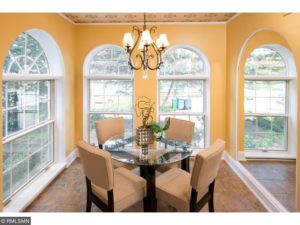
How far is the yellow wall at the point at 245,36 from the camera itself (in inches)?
76.9

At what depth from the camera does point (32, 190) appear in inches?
107

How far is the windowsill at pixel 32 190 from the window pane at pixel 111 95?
1.34m

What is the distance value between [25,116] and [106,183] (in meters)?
1.74

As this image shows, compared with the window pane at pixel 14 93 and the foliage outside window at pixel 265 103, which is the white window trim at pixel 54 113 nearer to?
the window pane at pixel 14 93

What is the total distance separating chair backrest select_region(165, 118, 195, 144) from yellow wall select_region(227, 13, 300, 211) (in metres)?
1.09

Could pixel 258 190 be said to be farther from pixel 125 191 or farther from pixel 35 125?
pixel 35 125

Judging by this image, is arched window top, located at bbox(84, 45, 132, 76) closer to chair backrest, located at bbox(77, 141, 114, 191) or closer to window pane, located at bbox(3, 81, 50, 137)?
window pane, located at bbox(3, 81, 50, 137)

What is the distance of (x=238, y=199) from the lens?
8.79 ft

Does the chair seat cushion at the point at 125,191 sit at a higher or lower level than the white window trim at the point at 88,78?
lower

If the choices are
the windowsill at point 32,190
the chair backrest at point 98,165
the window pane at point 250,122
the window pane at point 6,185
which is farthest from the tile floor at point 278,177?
the window pane at point 6,185

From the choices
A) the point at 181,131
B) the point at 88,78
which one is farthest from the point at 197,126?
the point at 88,78

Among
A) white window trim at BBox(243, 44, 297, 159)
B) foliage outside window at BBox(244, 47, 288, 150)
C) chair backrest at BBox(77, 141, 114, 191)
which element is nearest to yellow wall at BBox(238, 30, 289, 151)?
white window trim at BBox(243, 44, 297, 159)

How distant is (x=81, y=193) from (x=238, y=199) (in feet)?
6.67
